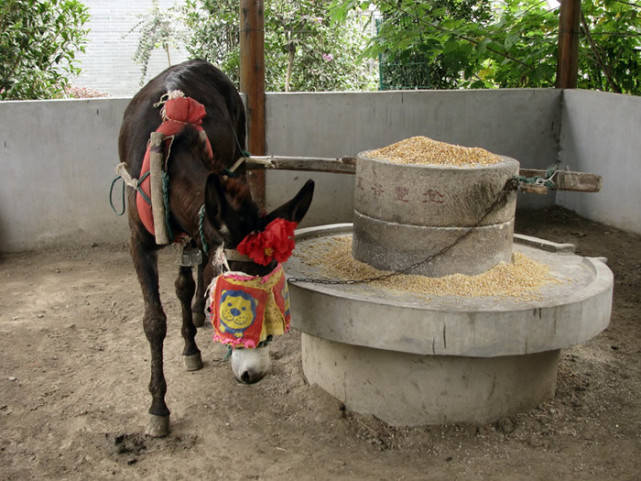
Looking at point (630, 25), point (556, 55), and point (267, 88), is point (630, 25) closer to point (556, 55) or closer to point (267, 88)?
point (556, 55)

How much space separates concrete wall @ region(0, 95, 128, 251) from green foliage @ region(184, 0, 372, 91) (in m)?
3.13

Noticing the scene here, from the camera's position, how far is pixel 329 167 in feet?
14.1

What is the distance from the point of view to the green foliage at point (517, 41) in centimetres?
747

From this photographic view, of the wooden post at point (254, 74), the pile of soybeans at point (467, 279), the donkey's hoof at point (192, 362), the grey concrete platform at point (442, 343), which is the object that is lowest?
the donkey's hoof at point (192, 362)

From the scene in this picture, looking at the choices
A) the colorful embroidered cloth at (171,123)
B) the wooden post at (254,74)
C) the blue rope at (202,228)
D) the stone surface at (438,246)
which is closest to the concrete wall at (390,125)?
the wooden post at (254,74)

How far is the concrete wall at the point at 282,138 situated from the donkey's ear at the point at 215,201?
167 inches

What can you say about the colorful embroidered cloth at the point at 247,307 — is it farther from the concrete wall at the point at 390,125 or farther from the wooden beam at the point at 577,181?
the concrete wall at the point at 390,125

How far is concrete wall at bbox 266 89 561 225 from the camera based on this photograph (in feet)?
22.5

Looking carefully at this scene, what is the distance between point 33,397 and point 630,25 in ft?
24.6

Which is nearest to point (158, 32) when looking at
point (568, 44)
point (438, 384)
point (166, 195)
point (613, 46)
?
point (568, 44)

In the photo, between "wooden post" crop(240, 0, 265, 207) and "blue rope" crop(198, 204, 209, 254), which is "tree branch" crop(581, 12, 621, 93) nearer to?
"wooden post" crop(240, 0, 265, 207)

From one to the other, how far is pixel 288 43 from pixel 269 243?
24.3 feet

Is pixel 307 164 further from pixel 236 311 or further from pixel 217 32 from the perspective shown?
pixel 217 32

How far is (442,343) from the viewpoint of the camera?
3041mm
